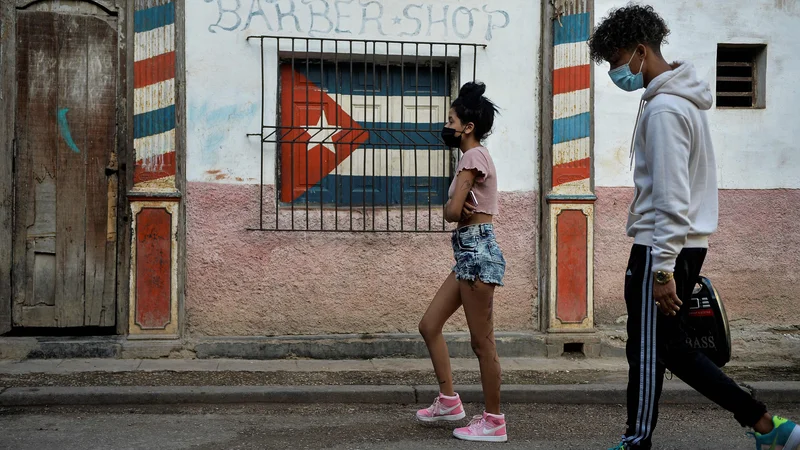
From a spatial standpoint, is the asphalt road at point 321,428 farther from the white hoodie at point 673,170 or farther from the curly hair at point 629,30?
the curly hair at point 629,30

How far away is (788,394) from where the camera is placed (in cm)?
595

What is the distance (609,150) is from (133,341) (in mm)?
4257

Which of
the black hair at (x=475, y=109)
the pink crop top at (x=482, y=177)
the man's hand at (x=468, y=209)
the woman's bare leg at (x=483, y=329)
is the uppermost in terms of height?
the black hair at (x=475, y=109)

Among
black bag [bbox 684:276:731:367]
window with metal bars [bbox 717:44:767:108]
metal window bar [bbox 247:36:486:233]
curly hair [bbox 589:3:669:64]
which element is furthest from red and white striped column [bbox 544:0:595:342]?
black bag [bbox 684:276:731:367]

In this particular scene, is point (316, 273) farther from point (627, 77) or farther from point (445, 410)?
point (627, 77)

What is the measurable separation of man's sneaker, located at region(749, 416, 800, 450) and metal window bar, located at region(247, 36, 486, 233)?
384 cm

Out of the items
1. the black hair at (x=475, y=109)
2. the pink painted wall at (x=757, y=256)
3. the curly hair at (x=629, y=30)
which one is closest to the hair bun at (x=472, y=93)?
the black hair at (x=475, y=109)

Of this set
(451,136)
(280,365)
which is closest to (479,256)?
(451,136)

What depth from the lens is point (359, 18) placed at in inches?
278

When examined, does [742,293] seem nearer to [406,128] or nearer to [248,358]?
[406,128]

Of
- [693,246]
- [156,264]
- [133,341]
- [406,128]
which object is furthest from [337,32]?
[693,246]

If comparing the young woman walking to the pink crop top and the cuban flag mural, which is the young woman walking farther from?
the cuban flag mural

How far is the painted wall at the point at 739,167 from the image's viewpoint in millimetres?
7301

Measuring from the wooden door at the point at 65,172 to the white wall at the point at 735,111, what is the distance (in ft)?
13.5
